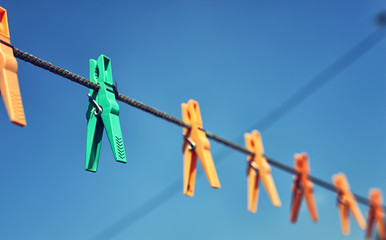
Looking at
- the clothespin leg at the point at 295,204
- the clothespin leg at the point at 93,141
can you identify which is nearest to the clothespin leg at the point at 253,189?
the clothespin leg at the point at 295,204

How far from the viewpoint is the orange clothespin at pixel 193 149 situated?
2.53 m

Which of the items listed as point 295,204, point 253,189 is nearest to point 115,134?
point 253,189

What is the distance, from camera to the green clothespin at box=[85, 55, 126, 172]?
2012 mm

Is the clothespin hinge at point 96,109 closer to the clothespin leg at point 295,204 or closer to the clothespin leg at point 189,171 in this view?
the clothespin leg at point 189,171

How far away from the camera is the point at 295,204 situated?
3.55 m

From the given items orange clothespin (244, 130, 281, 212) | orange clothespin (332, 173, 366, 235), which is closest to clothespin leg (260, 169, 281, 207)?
orange clothespin (244, 130, 281, 212)

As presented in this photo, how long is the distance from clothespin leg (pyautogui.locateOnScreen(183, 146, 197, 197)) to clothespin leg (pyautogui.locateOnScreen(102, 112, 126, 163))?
683 mm

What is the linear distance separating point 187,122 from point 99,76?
740 millimetres

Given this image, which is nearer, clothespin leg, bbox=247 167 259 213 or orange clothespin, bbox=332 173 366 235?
clothespin leg, bbox=247 167 259 213

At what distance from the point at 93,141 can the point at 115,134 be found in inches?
6.4

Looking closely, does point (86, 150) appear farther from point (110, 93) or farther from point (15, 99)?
point (15, 99)

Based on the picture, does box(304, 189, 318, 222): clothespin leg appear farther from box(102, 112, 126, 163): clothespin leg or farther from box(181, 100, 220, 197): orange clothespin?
box(102, 112, 126, 163): clothespin leg

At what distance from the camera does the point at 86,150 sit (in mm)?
2109

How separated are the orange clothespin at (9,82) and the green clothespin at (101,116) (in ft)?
1.65
